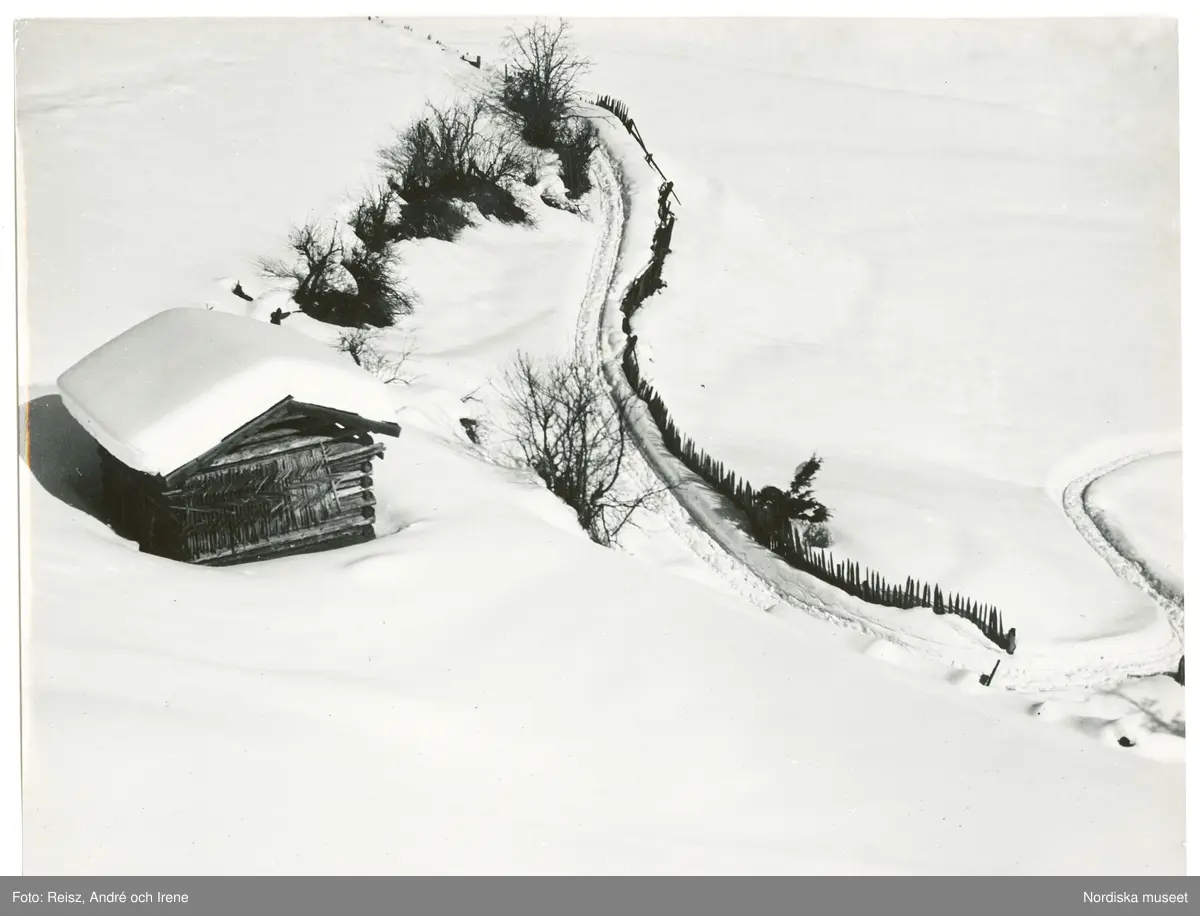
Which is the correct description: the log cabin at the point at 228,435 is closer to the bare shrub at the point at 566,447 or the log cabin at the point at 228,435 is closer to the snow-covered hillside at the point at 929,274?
the bare shrub at the point at 566,447

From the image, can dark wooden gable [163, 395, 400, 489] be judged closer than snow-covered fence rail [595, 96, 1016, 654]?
Yes

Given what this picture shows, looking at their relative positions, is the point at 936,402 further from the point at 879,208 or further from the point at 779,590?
the point at 779,590

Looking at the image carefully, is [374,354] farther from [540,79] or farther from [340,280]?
[540,79]

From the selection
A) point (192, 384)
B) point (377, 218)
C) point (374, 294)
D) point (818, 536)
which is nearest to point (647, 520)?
point (818, 536)

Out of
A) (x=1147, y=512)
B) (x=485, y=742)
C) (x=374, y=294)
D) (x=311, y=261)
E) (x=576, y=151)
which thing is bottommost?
(x=485, y=742)

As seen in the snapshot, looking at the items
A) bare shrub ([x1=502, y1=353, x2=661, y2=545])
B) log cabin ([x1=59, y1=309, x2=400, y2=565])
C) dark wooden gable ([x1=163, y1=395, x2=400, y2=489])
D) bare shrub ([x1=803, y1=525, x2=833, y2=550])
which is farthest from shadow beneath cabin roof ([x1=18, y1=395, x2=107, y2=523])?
bare shrub ([x1=803, y1=525, x2=833, y2=550])

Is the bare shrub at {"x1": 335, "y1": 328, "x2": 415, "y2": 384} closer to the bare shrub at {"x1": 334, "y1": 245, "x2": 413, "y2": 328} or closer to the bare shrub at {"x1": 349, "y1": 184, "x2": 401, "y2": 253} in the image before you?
the bare shrub at {"x1": 334, "y1": 245, "x2": 413, "y2": 328}

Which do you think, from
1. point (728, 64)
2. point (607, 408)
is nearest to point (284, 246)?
point (607, 408)

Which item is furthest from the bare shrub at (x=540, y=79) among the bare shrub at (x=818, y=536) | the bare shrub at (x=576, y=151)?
the bare shrub at (x=818, y=536)
